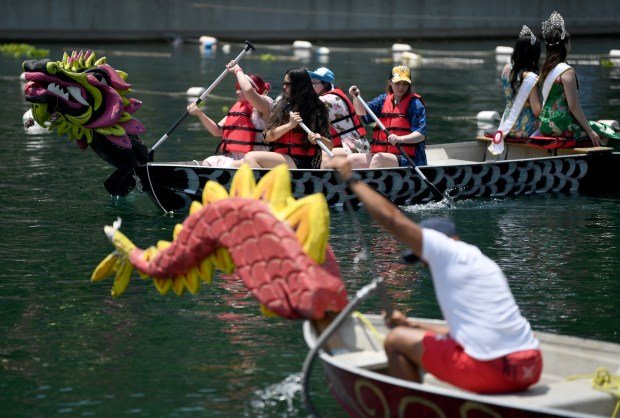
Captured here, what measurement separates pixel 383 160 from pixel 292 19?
2492cm

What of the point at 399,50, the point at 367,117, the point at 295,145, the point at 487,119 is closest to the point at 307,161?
the point at 295,145

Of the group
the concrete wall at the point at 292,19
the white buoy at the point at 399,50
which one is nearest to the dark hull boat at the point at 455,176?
the white buoy at the point at 399,50

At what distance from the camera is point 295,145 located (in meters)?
12.8

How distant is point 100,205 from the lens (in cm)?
1345

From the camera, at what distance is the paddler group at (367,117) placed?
12438mm

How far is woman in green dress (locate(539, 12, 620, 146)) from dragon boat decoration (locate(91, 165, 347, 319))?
6.92 meters

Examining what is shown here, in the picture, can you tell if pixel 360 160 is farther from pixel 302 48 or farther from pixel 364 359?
pixel 302 48

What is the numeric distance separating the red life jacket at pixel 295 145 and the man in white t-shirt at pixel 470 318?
6.34 metres

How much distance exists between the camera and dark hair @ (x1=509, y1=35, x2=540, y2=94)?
45.6 ft

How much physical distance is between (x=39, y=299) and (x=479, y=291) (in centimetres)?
456

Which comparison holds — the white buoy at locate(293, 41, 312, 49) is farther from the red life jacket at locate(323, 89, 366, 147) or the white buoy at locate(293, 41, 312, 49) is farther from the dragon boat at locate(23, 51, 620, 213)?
the red life jacket at locate(323, 89, 366, 147)

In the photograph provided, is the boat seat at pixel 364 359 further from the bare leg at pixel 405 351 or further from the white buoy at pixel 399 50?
the white buoy at pixel 399 50

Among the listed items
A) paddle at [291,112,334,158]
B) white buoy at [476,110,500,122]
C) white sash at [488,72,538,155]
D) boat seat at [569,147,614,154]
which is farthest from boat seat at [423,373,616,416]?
white buoy at [476,110,500,122]

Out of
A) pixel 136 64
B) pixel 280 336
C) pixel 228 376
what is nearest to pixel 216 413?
pixel 228 376
